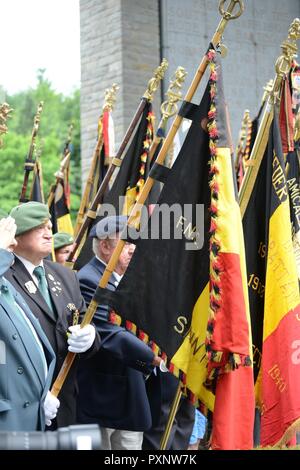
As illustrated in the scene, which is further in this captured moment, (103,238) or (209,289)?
(103,238)

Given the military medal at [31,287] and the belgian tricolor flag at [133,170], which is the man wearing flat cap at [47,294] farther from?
the belgian tricolor flag at [133,170]

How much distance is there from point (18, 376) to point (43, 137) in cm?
3967

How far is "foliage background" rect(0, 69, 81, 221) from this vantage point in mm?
39125

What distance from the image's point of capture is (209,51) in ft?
16.0

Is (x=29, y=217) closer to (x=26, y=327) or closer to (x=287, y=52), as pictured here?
(x=26, y=327)

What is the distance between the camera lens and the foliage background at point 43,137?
39125 millimetres

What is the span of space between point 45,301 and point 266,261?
4.46 feet

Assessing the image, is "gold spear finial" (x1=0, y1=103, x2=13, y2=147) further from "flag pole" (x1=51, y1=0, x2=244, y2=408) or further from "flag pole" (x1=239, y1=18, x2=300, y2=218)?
"flag pole" (x1=239, y1=18, x2=300, y2=218)

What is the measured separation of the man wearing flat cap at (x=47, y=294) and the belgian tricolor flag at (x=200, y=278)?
277mm

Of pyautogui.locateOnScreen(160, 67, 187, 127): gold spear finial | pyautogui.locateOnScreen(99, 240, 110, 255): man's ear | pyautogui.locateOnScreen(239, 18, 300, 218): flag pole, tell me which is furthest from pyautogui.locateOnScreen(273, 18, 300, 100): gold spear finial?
pyautogui.locateOnScreen(99, 240, 110, 255): man's ear

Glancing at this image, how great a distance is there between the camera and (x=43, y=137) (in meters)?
43.5

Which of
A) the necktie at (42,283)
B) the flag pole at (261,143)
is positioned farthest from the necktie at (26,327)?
the flag pole at (261,143)

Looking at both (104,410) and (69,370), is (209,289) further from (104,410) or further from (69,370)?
(104,410)

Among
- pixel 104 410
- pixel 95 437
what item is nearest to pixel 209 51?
pixel 104 410
